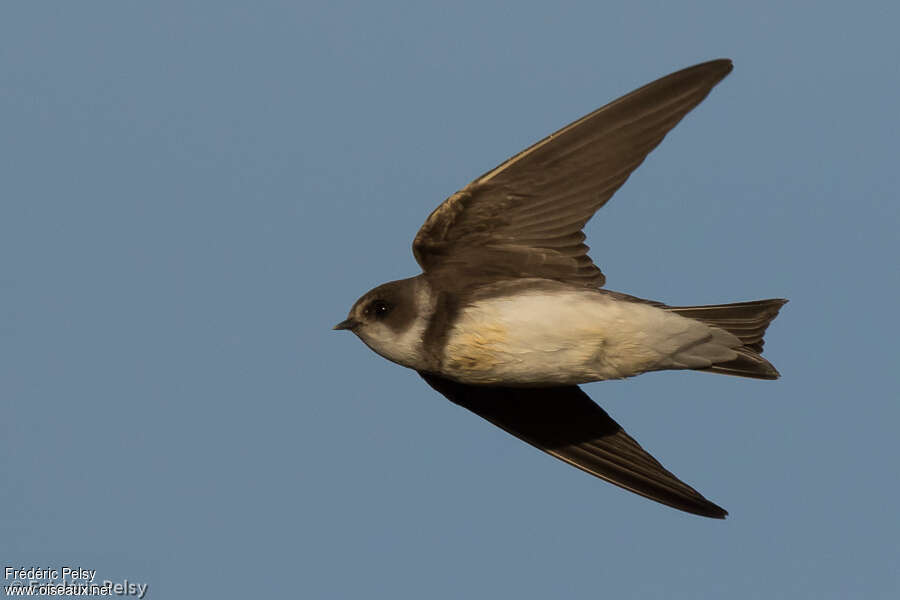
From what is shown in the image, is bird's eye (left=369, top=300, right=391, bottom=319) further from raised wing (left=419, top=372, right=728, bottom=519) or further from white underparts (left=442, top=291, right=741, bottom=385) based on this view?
raised wing (left=419, top=372, right=728, bottom=519)

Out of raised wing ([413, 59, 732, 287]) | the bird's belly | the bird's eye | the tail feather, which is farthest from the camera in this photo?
the tail feather

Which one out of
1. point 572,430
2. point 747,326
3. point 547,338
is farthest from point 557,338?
point 572,430

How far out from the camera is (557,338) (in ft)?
24.4

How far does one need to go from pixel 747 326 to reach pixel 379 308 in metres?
2.01

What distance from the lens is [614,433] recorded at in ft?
28.2

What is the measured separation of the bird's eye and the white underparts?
391mm

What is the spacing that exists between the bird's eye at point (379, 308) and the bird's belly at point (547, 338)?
39 cm

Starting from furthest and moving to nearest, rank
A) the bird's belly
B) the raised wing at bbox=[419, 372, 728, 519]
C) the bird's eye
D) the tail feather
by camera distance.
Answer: the raised wing at bbox=[419, 372, 728, 519] → the tail feather → the bird's eye → the bird's belly

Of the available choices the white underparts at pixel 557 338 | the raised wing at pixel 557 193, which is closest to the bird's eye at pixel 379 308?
the raised wing at pixel 557 193

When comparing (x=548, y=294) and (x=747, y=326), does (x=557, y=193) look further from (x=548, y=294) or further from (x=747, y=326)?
(x=747, y=326)

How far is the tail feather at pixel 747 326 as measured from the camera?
25.8 ft

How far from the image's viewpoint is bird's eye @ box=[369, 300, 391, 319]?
766cm

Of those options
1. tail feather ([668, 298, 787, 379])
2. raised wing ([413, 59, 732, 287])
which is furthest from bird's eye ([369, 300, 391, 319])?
tail feather ([668, 298, 787, 379])

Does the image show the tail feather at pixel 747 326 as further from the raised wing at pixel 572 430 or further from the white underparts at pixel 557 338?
the raised wing at pixel 572 430
